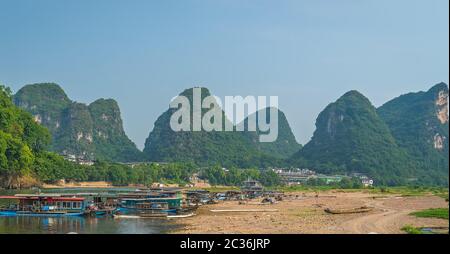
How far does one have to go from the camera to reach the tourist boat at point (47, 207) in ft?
91.2

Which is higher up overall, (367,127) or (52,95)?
(52,95)

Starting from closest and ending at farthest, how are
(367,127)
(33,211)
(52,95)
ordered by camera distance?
(33,211)
(367,127)
(52,95)

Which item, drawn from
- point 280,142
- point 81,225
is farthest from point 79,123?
point 81,225

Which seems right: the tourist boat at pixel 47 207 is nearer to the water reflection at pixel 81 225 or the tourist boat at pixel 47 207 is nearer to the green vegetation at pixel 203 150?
the water reflection at pixel 81 225

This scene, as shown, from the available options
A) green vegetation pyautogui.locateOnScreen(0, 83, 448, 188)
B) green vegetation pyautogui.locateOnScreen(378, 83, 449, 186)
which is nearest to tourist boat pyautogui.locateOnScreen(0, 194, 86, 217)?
green vegetation pyautogui.locateOnScreen(0, 83, 448, 188)

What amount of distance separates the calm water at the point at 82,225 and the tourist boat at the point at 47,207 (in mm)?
885

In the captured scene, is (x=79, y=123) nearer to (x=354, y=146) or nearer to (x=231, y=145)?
(x=231, y=145)

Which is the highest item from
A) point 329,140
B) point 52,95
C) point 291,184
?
point 52,95

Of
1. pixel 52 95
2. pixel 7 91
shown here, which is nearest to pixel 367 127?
pixel 7 91

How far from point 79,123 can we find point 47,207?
357ft
